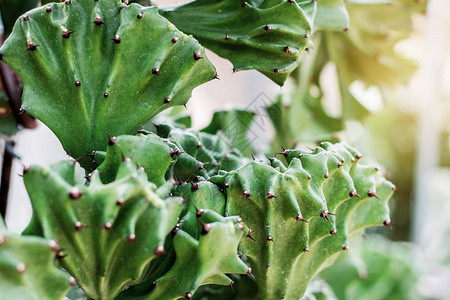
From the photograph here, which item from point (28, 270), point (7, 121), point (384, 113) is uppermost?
point (28, 270)

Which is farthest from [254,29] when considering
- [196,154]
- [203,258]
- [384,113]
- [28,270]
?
[384,113]

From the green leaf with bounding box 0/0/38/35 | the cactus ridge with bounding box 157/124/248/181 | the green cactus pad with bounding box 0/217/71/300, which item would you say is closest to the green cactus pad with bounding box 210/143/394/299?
the cactus ridge with bounding box 157/124/248/181

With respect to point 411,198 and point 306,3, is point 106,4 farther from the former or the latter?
point 411,198

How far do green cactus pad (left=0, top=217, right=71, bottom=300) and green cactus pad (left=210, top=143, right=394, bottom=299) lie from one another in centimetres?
24

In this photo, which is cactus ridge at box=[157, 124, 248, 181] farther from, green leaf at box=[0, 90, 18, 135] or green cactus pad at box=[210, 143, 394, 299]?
green leaf at box=[0, 90, 18, 135]

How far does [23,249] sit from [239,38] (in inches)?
Result: 16.9

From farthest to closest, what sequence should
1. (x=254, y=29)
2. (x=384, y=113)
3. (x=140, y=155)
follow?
(x=384, y=113) < (x=254, y=29) < (x=140, y=155)

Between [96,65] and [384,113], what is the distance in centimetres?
422

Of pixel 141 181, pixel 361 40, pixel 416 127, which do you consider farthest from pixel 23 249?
pixel 416 127

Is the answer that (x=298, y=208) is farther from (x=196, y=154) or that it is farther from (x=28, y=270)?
(x=28, y=270)

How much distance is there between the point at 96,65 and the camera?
0.66m

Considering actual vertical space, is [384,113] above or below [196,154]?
below

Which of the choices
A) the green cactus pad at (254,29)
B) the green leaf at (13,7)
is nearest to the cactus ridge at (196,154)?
the green cactus pad at (254,29)

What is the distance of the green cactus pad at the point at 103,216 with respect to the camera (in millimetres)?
521
